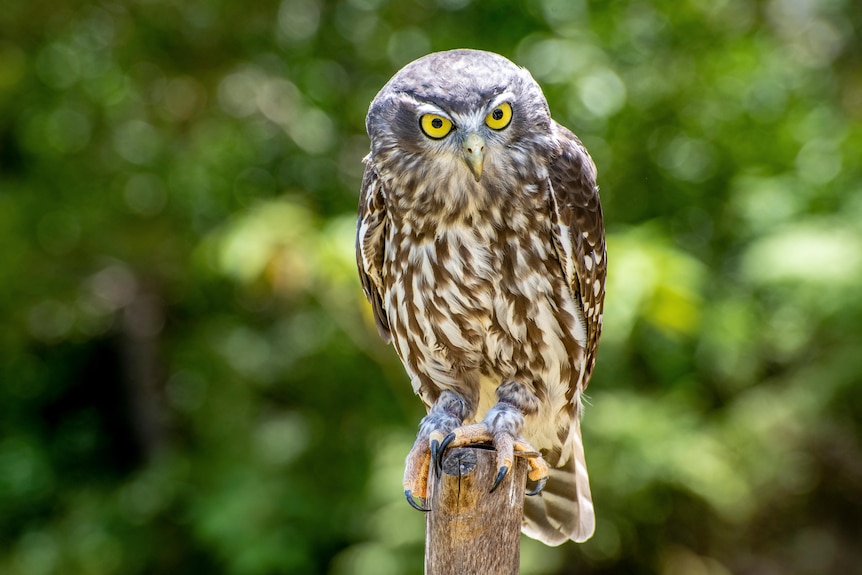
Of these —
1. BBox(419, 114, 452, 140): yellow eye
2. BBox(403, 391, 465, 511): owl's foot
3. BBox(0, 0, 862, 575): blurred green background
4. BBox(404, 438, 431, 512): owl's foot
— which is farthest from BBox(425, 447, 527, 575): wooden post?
BBox(0, 0, 862, 575): blurred green background

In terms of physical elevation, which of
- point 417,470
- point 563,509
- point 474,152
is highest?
point 474,152

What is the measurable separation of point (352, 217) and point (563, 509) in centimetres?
203

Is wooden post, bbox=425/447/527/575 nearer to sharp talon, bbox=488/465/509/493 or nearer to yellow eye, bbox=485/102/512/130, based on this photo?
sharp talon, bbox=488/465/509/493

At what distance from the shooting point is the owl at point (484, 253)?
9.14 feet

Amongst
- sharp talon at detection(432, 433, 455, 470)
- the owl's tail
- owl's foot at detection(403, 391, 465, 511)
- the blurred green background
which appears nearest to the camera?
sharp talon at detection(432, 433, 455, 470)

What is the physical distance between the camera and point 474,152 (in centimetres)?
273

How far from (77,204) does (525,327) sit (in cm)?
356

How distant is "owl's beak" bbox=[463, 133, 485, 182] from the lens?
2.73m

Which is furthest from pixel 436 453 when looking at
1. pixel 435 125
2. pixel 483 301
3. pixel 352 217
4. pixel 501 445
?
pixel 352 217

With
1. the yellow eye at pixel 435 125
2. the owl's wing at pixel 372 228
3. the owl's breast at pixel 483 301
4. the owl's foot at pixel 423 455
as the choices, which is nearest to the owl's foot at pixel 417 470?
the owl's foot at pixel 423 455

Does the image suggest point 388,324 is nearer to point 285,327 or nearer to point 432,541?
point 432,541

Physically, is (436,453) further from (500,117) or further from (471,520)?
(500,117)

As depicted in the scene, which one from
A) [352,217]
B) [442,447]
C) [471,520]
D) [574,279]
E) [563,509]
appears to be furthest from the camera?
[352,217]

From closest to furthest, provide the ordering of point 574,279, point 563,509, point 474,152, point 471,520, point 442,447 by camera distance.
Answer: point 471,520
point 442,447
point 474,152
point 574,279
point 563,509
